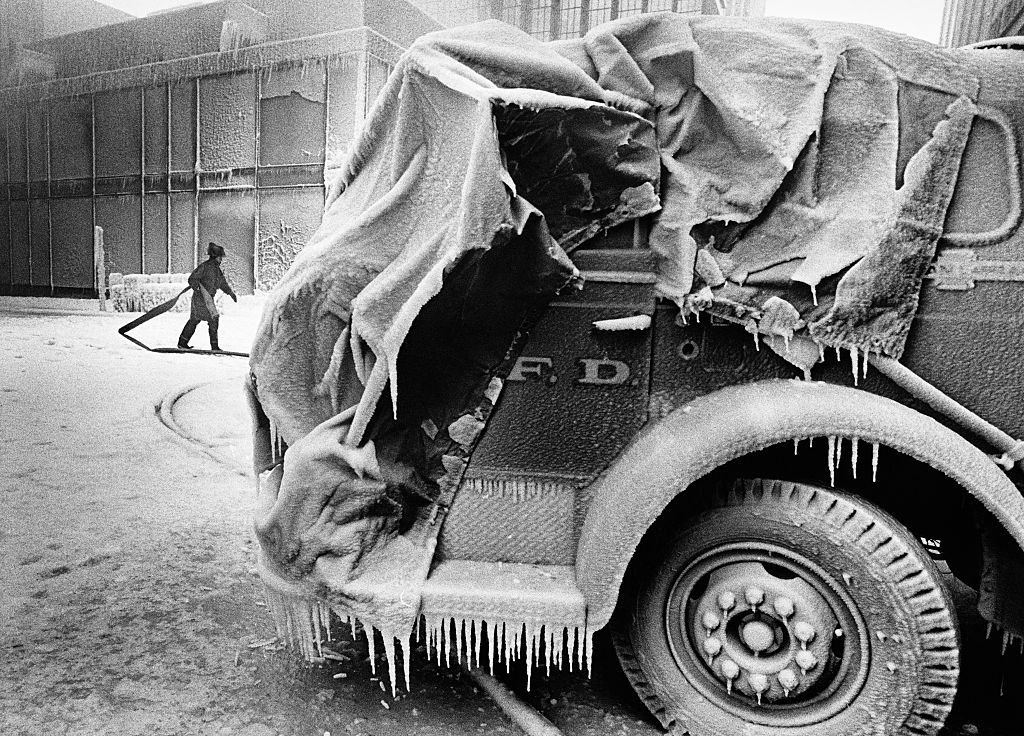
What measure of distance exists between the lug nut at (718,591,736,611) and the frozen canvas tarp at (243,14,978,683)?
0.76 m

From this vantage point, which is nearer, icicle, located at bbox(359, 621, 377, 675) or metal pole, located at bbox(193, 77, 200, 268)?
icicle, located at bbox(359, 621, 377, 675)

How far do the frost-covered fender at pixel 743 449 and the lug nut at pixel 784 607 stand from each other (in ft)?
1.54

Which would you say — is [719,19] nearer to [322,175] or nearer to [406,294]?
[406,294]

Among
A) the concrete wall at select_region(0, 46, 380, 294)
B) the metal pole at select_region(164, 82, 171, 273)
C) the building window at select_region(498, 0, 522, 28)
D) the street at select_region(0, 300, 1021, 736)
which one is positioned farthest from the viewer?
the building window at select_region(498, 0, 522, 28)

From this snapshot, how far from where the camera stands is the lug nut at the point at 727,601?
77.9 inches

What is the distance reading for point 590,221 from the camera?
210 centimetres

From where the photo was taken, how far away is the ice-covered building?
6.59 m

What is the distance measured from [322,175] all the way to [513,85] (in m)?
7.57

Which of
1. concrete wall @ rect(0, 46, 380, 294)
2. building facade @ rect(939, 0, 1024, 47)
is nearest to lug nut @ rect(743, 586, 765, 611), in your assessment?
concrete wall @ rect(0, 46, 380, 294)

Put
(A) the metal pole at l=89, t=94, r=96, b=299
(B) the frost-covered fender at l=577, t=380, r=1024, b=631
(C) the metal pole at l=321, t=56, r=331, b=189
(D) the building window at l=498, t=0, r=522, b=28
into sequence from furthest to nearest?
(D) the building window at l=498, t=0, r=522, b=28
(C) the metal pole at l=321, t=56, r=331, b=189
(A) the metal pole at l=89, t=94, r=96, b=299
(B) the frost-covered fender at l=577, t=380, r=1024, b=631

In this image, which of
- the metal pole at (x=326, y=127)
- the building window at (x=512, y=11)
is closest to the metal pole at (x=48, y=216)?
the metal pole at (x=326, y=127)

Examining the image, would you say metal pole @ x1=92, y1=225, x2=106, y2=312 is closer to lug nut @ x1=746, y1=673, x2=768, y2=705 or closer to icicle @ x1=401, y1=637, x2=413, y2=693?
icicle @ x1=401, y1=637, x2=413, y2=693

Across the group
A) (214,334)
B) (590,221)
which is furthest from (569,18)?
(590,221)

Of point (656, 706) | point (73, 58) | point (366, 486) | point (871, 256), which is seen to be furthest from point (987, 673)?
point (73, 58)
